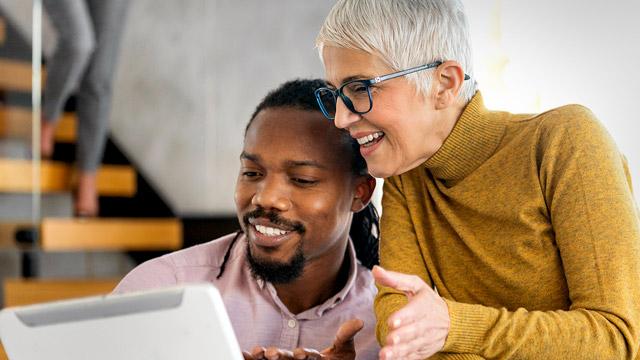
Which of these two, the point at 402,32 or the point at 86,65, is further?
the point at 86,65

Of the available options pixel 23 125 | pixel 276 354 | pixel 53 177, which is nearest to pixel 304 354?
pixel 276 354

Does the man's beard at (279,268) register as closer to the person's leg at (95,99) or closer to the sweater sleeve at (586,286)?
the sweater sleeve at (586,286)

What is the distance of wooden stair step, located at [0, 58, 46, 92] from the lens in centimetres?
223

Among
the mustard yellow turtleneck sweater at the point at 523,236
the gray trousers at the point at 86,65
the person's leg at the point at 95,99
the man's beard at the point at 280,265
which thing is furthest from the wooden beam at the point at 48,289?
the mustard yellow turtleneck sweater at the point at 523,236

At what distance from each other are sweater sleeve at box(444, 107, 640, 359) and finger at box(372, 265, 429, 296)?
0.24 feet

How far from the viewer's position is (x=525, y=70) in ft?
7.30

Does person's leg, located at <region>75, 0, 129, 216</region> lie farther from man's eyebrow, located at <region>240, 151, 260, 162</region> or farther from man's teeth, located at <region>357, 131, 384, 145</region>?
man's teeth, located at <region>357, 131, 384, 145</region>

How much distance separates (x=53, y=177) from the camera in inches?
88.7

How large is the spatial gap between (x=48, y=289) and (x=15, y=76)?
57 cm

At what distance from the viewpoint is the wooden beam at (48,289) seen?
86.8 inches

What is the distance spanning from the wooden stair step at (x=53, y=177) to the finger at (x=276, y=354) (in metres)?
0.98

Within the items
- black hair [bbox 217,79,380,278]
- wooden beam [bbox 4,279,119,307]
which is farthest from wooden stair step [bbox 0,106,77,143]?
black hair [bbox 217,79,380,278]

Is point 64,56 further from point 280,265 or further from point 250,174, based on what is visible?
point 280,265

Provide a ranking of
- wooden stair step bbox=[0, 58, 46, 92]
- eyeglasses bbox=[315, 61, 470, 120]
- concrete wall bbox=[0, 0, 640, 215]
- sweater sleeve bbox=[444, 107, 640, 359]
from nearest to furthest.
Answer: sweater sleeve bbox=[444, 107, 640, 359] < eyeglasses bbox=[315, 61, 470, 120] < concrete wall bbox=[0, 0, 640, 215] < wooden stair step bbox=[0, 58, 46, 92]
